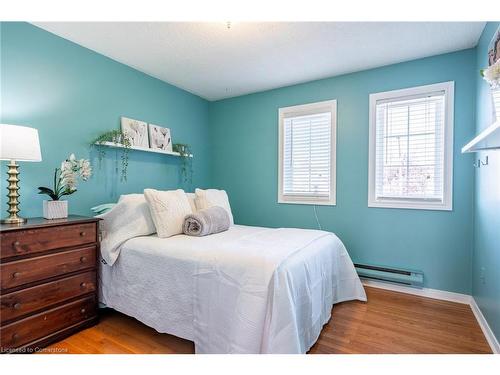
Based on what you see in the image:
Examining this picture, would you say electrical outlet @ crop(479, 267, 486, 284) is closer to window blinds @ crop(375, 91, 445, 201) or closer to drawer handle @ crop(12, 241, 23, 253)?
window blinds @ crop(375, 91, 445, 201)

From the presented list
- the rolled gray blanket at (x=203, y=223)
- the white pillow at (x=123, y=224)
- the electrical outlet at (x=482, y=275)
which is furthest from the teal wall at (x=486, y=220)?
the white pillow at (x=123, y=224)

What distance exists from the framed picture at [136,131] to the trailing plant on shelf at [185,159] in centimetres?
47

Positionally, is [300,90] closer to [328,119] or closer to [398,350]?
[328,119]

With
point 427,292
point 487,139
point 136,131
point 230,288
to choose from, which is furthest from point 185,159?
point 427,292

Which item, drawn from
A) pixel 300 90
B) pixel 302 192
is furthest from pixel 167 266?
pixel 300 90

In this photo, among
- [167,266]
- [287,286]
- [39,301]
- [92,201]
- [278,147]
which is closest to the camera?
[287,286]

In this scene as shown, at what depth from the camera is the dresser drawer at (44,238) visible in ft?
5.42

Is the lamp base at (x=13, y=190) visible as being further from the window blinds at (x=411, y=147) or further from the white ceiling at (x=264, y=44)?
the window blinds at (x=411, y=147)

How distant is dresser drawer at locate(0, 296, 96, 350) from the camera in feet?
5.45

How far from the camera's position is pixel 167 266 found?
1945 millimetres

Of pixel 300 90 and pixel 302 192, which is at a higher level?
pixel 300 90

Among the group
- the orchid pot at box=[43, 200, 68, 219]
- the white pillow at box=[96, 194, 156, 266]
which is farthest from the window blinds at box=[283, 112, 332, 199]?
the orchid pot at box=[43, 200, 68, 219]

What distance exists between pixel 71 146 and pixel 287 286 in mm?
2367

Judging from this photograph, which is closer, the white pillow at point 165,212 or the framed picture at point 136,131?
the white pillow at point 165,212
